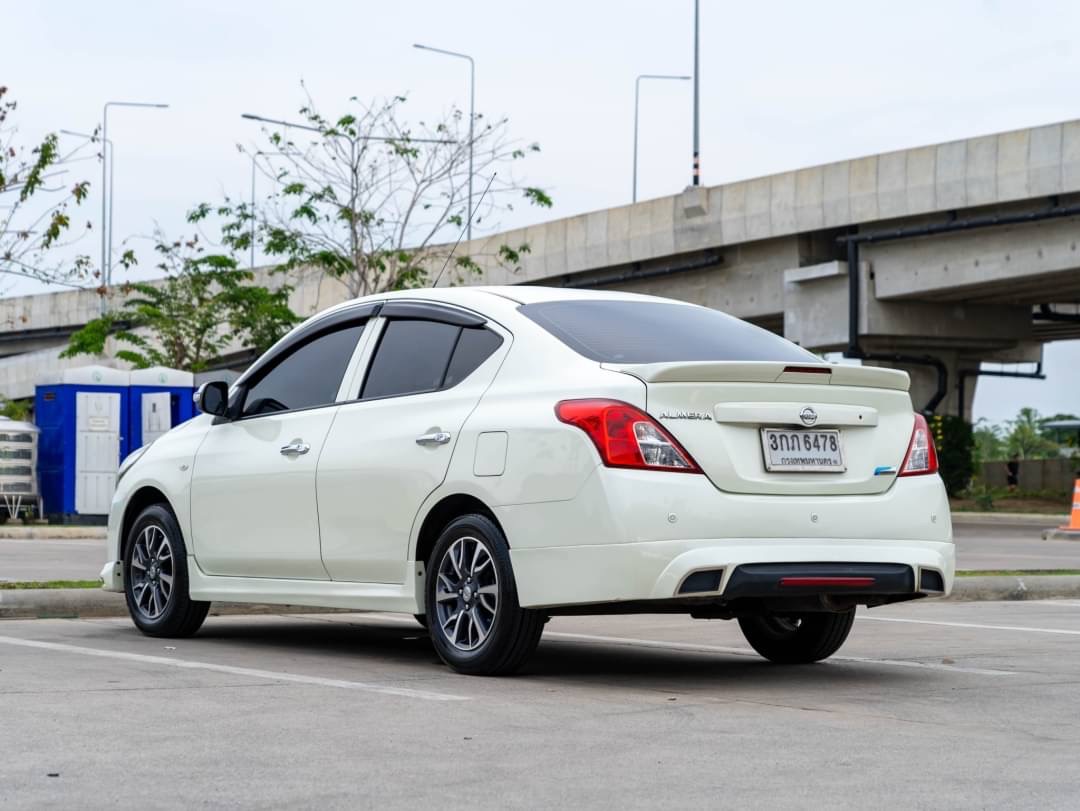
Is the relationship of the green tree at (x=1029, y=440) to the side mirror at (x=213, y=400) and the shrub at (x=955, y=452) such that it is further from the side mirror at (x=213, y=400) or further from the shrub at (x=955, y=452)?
the side mirror at (x=213, y=400)

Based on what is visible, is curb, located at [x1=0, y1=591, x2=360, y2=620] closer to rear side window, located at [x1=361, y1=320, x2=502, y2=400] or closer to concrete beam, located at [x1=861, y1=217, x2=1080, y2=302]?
rear side window, located at [x1=361, y1=320, x2=502, y2=400]

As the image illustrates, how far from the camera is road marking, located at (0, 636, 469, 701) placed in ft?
22.4

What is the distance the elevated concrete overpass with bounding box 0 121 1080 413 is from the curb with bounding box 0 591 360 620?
25206mm

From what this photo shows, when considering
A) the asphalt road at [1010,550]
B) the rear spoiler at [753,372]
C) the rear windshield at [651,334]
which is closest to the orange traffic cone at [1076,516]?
the asphalt road at [1010,550]

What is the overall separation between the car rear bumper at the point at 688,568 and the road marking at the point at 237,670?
0.60 m

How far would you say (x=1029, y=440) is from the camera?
270 feet

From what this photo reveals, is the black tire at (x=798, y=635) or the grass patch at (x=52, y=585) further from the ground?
the black tire at (x=798, y=635)

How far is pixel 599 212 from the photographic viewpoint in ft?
140

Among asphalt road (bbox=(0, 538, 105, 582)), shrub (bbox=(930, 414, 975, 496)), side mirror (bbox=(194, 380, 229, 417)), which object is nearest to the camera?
side mirror (bbox=(194, 380, 229, 417))

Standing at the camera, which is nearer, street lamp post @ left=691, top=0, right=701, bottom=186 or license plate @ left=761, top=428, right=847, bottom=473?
license plate @ left=761, top=428, right=847, bottom=473

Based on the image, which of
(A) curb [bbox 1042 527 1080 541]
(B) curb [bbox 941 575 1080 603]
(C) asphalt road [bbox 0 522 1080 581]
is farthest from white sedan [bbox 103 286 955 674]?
(A) curb [bbox 1042 527 1080 541]

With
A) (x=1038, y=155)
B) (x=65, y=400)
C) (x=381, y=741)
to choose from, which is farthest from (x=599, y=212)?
(x=381, y=741)

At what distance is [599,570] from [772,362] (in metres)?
1.10

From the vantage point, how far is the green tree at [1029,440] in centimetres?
8169
